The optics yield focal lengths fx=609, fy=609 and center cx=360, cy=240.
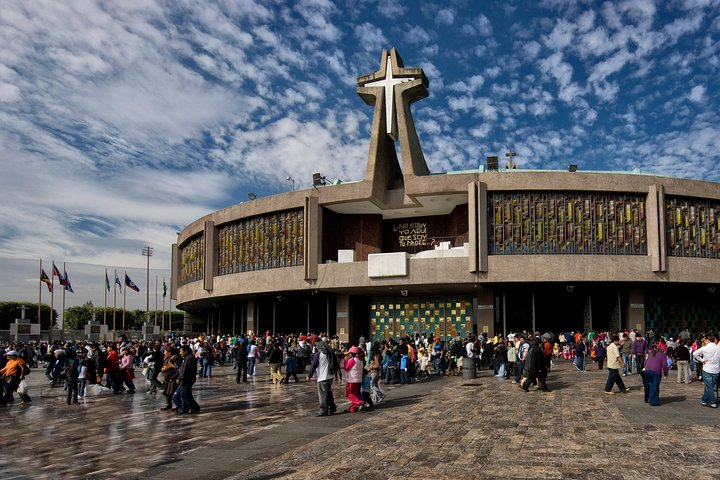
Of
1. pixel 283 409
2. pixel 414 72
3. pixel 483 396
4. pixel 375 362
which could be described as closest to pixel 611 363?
pixel 483 396

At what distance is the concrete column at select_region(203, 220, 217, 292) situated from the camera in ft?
137

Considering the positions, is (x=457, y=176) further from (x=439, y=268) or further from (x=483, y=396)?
(x=483, y=396)

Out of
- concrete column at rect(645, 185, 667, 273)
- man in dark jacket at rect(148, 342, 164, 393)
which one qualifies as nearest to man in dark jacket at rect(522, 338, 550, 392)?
A: man in dark jacket at rect(148, 342, 164, 393)

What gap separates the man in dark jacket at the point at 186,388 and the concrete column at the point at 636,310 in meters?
27.0

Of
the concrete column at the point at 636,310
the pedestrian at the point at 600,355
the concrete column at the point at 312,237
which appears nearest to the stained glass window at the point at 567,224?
the concrete column at the point at 636,310

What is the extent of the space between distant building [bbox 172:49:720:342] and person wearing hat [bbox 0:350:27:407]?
19.2 m

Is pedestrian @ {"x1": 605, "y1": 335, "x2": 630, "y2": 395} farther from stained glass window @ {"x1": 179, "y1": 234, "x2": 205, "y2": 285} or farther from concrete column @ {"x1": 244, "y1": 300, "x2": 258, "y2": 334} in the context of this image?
stained glass window @ {"x1": 179, "y1": 234, "x2": 205, "y2": 285}

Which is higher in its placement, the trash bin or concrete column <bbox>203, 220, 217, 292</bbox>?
concrete column <bbox>203, 220, 217, 292</bbox>

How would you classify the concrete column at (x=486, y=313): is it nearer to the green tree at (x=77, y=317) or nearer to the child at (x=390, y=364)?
the child at (x=390, y=364)

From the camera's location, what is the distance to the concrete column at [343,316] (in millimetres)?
37625

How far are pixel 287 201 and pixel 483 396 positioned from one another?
914 inches

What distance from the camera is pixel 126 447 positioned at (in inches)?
426

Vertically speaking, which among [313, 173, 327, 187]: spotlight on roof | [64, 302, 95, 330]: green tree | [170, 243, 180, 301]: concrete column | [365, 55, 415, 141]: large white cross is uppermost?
[365, 55, 415, 141]: large white cross

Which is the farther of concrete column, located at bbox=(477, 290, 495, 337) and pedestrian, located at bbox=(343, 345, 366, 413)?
concrete column, located at bbox=(477, 290, 495, 337)
